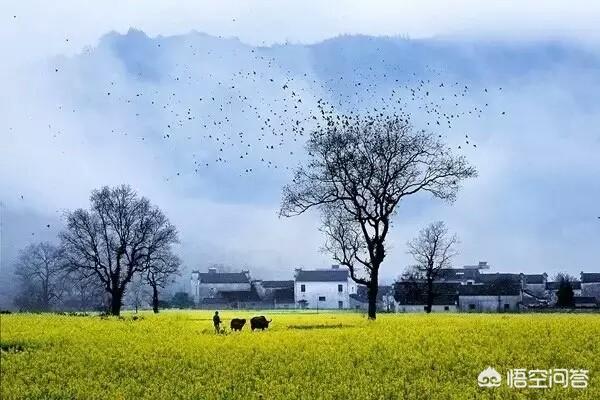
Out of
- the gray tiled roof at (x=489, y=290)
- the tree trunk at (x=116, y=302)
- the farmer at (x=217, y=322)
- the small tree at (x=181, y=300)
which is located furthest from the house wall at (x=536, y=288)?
the farmer at (x=217, y=322)

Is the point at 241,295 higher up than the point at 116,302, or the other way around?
the point at 241,295

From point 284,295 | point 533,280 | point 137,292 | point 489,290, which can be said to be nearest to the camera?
point 284,295

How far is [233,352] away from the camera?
43.8 feet

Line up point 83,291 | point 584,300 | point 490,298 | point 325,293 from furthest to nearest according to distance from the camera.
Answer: point 490,298
point 584,300
point 325,293
point 83,291

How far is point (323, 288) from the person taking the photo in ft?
69.2

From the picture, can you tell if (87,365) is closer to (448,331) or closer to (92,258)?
(92,258)

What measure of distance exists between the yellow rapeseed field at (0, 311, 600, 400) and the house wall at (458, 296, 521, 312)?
26732mm

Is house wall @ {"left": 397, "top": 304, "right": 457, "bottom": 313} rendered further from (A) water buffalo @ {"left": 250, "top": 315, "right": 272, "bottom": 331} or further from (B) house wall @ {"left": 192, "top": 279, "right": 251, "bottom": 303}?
(A) water buffalo @ {"left": 250, "top": 315, "right": 272, "bottom": 331}

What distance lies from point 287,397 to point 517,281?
111 ft

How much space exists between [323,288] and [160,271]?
4.93m

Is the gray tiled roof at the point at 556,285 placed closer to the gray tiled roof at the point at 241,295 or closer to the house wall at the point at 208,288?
the gray tiled roof at the point at 241,295

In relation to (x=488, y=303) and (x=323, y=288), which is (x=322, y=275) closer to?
(x=323, y=288)

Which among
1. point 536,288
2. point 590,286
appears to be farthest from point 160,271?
point 536,288

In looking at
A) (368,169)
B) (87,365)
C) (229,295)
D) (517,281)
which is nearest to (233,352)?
(87,365)
